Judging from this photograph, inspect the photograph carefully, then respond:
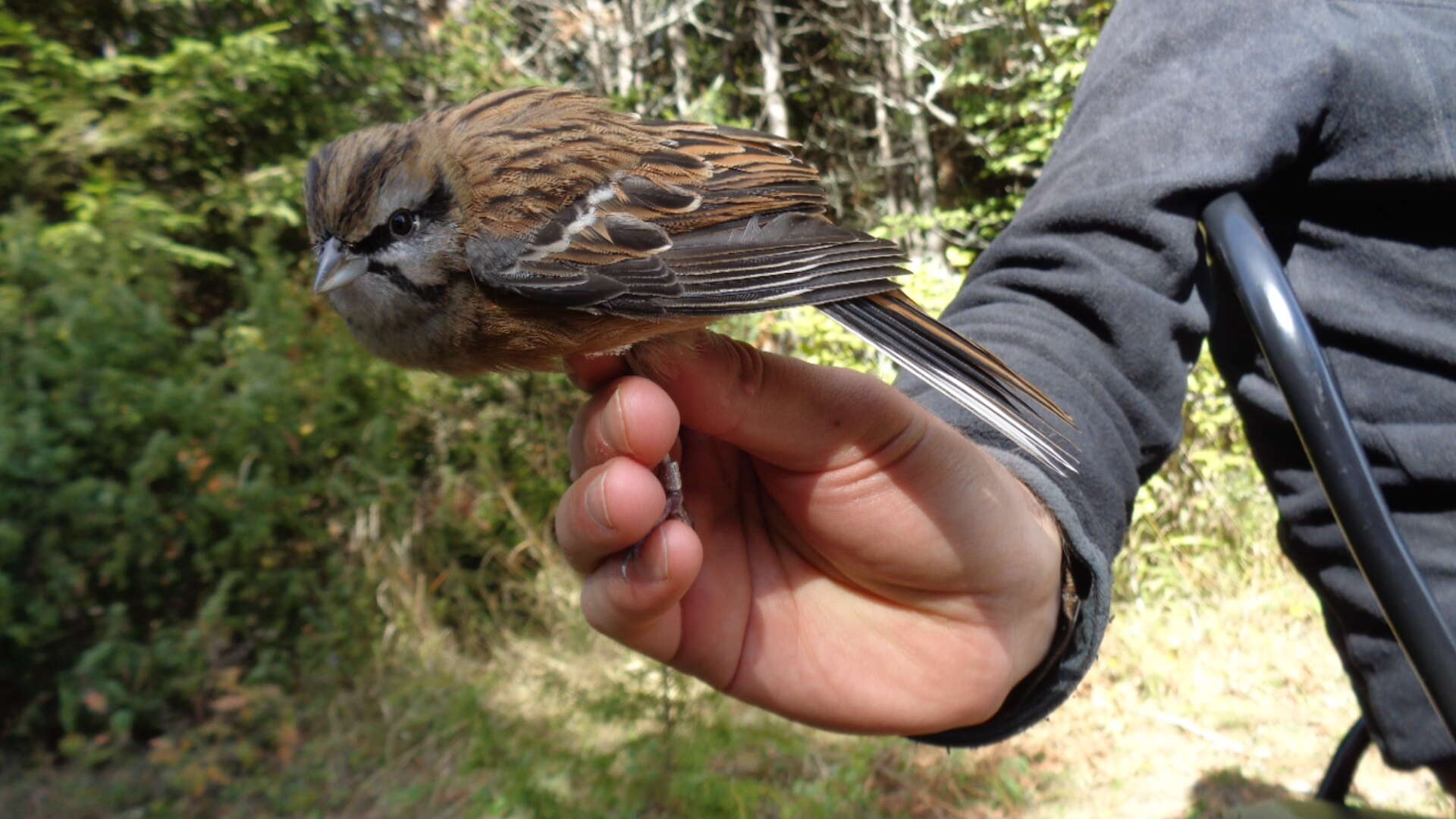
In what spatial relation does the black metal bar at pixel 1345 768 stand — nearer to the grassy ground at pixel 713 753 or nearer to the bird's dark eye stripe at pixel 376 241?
the grassy ground at pixel 713 753

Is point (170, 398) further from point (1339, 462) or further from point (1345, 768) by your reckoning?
point (1345, 768)

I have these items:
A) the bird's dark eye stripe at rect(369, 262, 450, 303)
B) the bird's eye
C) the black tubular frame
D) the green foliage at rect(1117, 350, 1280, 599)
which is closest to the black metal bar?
the black tubular frame

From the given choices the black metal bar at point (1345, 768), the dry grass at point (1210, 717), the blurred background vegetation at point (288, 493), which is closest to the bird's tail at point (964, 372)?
the black metal bar at point (1345, 768)

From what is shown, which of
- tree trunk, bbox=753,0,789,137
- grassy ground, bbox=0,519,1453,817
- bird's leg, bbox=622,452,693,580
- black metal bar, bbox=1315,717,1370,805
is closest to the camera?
bird's leg, bbox=622,452,693,580

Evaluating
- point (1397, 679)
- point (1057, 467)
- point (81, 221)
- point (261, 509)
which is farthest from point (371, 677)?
point (1397, 679)

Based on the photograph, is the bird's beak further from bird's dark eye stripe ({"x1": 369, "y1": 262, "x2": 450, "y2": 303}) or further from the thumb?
the thumb

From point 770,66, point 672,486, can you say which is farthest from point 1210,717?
point 770,66

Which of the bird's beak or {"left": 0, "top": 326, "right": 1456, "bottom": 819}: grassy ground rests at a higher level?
the bird's beak
